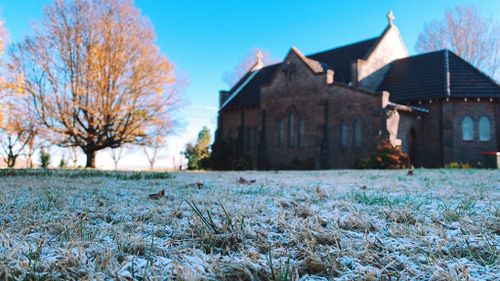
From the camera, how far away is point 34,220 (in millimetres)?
2004

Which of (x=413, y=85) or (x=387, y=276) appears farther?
(x=413, y=85)

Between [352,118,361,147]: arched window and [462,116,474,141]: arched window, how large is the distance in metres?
5.34

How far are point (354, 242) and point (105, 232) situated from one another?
1186mm

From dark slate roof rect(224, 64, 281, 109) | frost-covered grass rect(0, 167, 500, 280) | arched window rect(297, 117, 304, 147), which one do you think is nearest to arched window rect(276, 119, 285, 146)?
arched window rect(297, 117, 304, 147)

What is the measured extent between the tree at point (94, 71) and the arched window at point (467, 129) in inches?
614

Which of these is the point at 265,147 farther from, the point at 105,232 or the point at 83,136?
the point at 105,232

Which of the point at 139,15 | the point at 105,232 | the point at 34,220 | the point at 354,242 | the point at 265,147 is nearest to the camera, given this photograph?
the point at 354,242

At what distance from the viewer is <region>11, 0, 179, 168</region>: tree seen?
1819 centimetres

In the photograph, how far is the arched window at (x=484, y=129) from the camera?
18281 mm

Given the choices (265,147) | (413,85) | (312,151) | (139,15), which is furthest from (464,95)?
(139,15)

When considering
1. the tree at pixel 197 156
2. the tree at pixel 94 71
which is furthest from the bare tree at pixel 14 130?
the tree at pixel 197 156

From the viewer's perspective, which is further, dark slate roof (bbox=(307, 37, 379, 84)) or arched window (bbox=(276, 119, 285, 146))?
dark slate roof (bbox=(307, 37, 379, 84))

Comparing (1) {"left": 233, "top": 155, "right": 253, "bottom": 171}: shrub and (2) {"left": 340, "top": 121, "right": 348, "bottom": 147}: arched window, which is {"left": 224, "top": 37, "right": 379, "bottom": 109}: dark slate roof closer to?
(2) {"left": 340, "top": 121, "right": 348, "bottom": 147}: arched window

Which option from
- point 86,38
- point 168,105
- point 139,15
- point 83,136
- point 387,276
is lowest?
point 387,276
